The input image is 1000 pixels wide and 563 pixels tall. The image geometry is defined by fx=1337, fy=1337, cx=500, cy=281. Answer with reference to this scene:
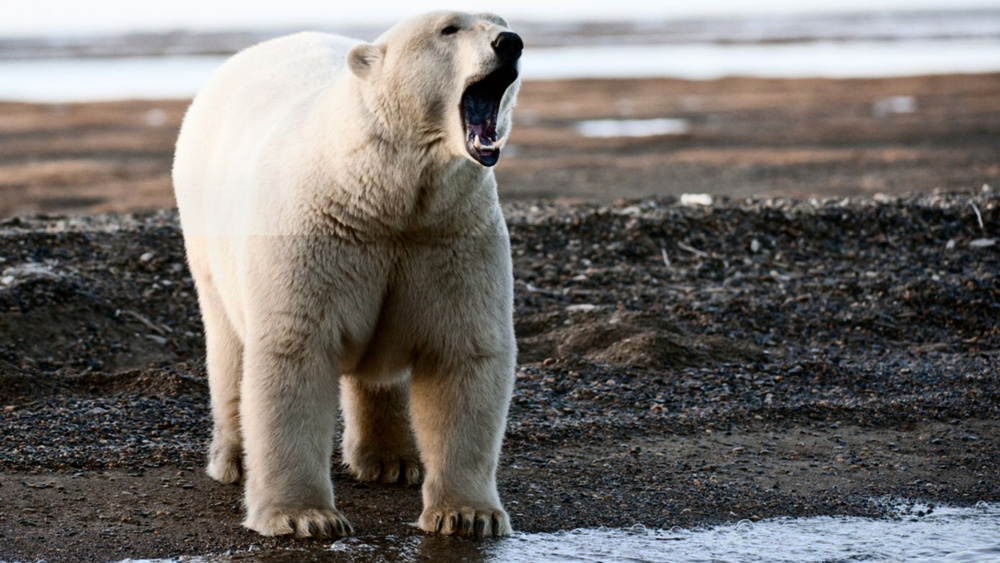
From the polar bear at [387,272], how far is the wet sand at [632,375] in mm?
252

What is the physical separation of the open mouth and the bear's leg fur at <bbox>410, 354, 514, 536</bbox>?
827 mm

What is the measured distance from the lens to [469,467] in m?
4.78

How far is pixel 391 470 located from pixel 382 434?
0.16 meters

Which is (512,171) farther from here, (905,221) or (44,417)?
(44,417)

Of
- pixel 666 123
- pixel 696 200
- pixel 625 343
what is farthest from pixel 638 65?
pixel 625 343

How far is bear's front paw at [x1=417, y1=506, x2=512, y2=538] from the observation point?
4.71 m

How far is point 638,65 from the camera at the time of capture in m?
35.3

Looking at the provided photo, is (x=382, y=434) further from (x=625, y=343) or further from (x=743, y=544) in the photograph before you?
(x=625, y=343)

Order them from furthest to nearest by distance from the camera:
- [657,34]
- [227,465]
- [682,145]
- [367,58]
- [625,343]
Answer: [657,34] → [682,145] → [625,343] → [227,465] → [367,58]

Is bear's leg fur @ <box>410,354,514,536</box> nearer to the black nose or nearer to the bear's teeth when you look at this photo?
the bear's teeth

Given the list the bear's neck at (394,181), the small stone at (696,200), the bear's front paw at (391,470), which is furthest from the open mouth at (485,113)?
the small stone at (696,200)

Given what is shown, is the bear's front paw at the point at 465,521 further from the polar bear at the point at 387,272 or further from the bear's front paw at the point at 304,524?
the bear's front paw at the point at 304,524

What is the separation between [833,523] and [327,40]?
2.90m

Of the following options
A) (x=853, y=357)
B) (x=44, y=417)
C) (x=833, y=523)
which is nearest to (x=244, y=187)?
(x=44, y=417)
